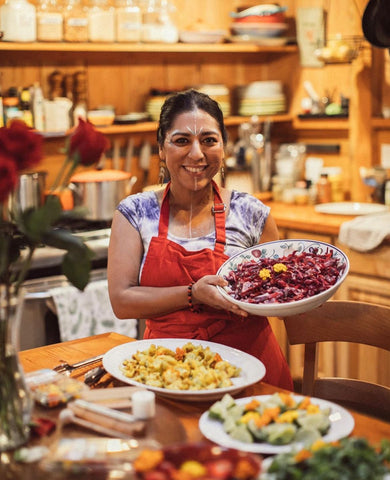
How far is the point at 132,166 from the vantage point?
4.22 m

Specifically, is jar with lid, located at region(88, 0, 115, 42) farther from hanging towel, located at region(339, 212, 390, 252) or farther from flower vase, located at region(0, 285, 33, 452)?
flower vase, located at region(0, 285, 33, 452)

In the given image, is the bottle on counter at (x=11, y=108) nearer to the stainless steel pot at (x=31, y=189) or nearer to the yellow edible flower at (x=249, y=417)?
the stainless steel pot at (x=31, y=189)

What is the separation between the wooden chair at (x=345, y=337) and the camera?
1968mm

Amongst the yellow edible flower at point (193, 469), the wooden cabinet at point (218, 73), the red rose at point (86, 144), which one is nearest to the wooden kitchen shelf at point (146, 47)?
the wooden cabinet at point (218, 73)

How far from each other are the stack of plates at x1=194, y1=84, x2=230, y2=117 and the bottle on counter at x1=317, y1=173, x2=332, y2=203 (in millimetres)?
681

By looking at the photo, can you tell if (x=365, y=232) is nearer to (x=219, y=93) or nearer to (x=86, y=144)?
(x=219, y=93)

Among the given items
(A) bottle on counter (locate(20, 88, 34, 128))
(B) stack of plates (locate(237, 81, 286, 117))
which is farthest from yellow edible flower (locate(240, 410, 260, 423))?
(B) stack of plates (locate(237, 81, 286, 117))

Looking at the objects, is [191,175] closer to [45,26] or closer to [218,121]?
[218,121]

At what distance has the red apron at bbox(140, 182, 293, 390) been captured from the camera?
207 centimetres

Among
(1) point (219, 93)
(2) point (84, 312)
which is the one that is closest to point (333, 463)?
(2) point (84, 312)

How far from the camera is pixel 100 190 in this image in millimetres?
3482

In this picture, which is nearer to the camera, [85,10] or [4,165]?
[4,165]

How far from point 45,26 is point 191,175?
1750 mm

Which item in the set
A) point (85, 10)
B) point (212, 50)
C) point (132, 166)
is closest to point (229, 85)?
point (212, 50)
